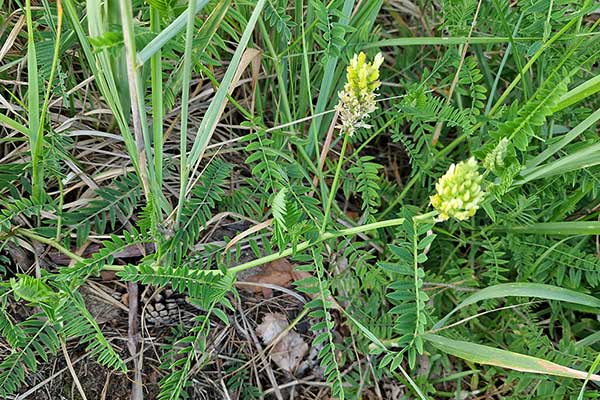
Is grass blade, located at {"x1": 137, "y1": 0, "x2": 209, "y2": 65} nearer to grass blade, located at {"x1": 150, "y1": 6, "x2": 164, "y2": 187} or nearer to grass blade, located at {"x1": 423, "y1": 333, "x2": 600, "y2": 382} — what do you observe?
grass blade, located at {"x1": 150, "y1": 6, "x2": 164, "y2": 187}

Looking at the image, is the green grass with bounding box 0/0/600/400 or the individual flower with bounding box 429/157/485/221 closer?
the individual flower with bounding box 429/157/485/221

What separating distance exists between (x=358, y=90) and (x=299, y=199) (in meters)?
0.42

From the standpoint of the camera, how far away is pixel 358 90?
835mm

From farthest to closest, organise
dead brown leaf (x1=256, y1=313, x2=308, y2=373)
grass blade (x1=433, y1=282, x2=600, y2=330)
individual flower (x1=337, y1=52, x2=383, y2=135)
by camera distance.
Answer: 1. dead brown leaf (x1=256, y1=313, x2=308, y2=373)
2. grass blade (x1=433, y1=282, x2=600, y2=330)
3. individual flower (x1=337, y1=52, x2=383, y2=135)

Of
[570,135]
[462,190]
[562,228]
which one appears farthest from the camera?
[562,228]

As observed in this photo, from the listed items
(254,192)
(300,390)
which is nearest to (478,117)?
(254,192)

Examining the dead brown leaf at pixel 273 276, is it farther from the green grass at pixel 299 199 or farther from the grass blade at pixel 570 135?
the grass blade at pixel 570 135

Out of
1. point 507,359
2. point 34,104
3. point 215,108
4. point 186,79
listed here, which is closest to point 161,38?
point 186,79

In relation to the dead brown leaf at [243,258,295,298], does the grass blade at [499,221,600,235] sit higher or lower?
higher

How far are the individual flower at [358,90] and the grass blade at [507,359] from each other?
499 millimetres

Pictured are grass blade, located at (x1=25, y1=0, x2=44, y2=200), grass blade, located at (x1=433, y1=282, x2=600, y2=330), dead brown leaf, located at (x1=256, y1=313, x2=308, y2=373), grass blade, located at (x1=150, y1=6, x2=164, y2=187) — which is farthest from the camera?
dead brown leaf, located at (x1=256, y1=313, x2=308, y2=373)

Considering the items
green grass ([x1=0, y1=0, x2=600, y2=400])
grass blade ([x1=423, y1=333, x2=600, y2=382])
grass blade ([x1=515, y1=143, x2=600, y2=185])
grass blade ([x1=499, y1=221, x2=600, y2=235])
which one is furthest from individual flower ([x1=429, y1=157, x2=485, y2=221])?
grass blade ([x1=499, y1=221, x2=600, y2=235])

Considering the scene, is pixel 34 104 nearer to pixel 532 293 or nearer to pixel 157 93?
pixel 157 93

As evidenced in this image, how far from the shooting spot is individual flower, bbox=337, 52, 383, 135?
2.67 ft
